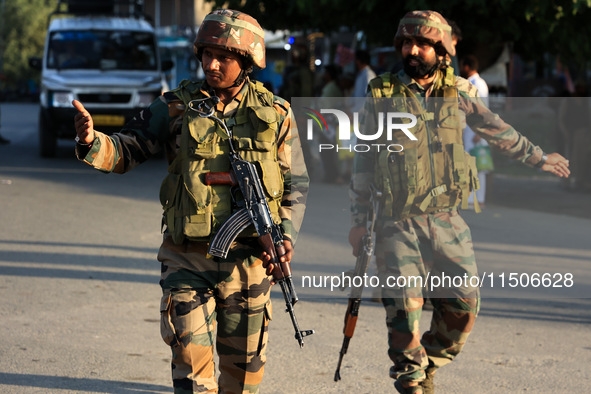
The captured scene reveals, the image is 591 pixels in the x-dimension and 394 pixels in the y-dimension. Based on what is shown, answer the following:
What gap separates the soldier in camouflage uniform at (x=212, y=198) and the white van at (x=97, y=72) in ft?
40.7

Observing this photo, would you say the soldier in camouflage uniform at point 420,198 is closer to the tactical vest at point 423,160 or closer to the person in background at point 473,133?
the tactical vest at point 423,160

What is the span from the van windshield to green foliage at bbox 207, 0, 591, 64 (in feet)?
8.88

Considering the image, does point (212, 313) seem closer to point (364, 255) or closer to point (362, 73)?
point (364, 255)

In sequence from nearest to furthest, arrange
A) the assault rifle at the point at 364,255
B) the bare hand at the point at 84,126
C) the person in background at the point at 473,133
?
the bare hand at the point at 84,126
the assault rifle at the point at 364,255
the person in background at the point at 473,133

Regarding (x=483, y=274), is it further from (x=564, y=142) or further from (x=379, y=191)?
(x=564, y=142)

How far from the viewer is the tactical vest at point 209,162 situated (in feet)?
12.0

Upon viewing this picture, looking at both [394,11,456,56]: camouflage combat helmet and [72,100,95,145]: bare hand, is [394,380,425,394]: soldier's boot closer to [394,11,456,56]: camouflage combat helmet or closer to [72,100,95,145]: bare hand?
[394,11,456,56]: camouflage combat helmet

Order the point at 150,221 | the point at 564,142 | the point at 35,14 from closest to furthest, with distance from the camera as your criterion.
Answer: the point at 150,221
the point at 564,142
the point at 35,14

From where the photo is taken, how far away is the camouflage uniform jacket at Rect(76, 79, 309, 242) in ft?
12.2

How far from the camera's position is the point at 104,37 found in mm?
17031

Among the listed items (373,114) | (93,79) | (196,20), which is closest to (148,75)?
(93,79)

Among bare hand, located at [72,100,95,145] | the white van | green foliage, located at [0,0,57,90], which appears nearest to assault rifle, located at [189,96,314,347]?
bare hand, located at [72,100,95,145]

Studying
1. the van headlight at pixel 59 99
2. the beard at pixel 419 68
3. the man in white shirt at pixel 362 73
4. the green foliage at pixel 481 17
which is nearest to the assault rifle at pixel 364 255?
the beard at pixel 419 68

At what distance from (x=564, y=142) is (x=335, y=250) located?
23.5 feet
